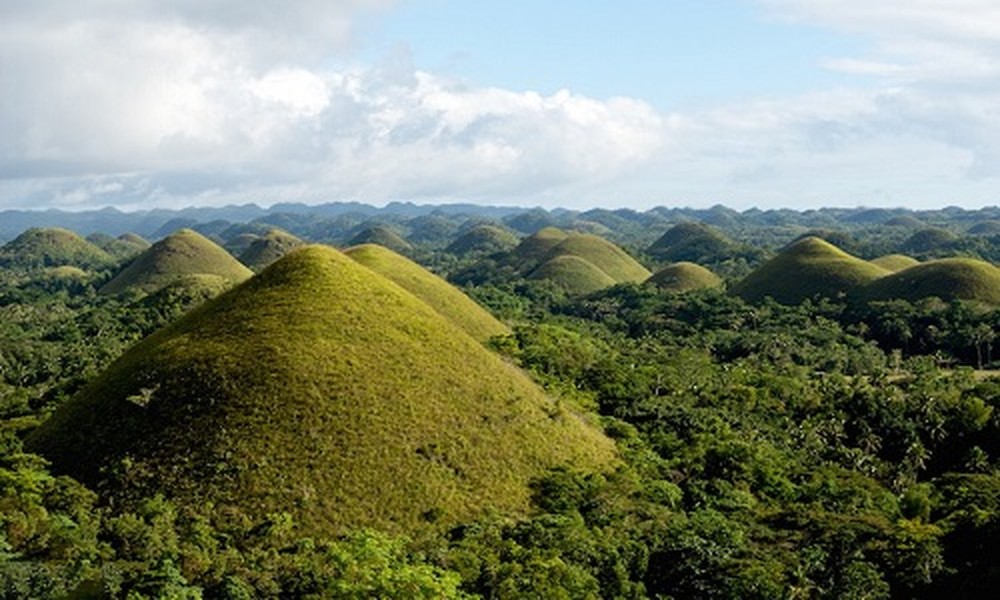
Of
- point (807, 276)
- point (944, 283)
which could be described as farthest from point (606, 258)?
point (944, 283)

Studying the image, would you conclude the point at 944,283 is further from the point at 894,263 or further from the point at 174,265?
the point at 174,265

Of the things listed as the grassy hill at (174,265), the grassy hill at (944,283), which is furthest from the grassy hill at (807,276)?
the grassy hill at (174,265)

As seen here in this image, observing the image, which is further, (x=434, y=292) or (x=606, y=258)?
(x=606, y=258)

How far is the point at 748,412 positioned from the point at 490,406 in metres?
21.9

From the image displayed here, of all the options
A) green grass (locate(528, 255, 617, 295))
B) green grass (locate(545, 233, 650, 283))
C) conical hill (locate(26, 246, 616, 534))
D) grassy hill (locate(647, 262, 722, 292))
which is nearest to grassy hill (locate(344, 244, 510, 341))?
conical hill (locate(26, 246, 616, 534))

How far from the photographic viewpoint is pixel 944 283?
378 ft

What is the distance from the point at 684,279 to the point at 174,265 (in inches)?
3638

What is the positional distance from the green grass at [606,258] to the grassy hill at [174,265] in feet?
220

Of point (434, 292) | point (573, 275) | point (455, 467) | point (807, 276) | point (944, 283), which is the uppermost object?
point (434, 292)

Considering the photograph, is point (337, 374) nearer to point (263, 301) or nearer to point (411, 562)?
point (263, 301)

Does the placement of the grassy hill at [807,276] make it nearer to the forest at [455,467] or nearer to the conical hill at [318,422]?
the forest at [455,467]

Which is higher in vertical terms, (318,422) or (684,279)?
(318,422)

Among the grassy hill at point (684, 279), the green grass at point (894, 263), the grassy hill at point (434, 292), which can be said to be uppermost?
the grassy hill at point (434, 292)

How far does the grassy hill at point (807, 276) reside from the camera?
12862cm
